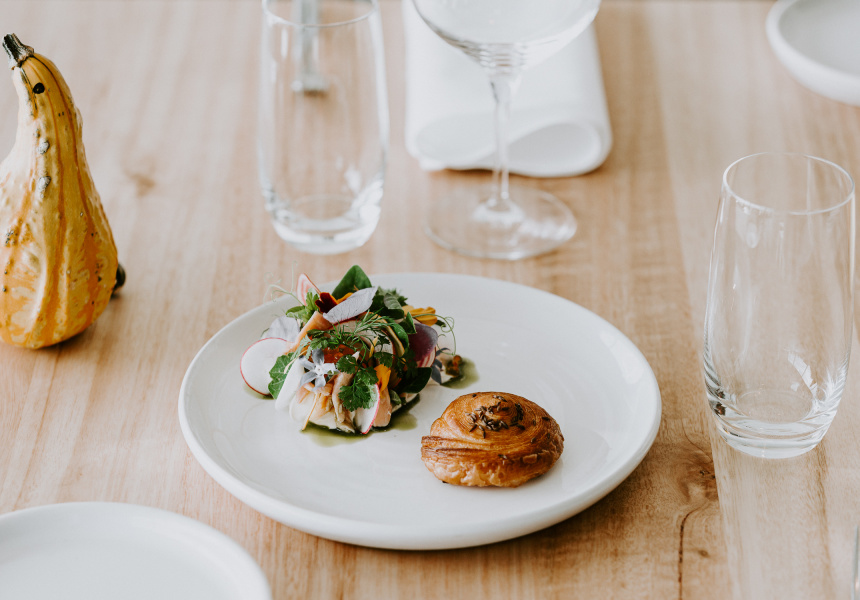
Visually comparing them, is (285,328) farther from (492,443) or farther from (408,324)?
(492,443)

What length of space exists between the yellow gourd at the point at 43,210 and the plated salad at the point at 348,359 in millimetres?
206

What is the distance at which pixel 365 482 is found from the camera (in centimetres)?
73

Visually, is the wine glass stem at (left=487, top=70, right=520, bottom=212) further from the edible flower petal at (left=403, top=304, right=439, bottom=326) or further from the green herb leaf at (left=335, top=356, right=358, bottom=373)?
the green herb leaf at (left=335, top=356, right=358, bottom=373)

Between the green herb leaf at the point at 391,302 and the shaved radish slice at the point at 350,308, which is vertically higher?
the shaved radish slice at the point at 350,308

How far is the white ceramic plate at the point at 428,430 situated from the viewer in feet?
2.19

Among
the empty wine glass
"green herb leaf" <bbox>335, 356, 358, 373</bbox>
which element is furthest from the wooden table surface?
"green herb leaf" <bbox>335, 356, 358, 373</bbox>

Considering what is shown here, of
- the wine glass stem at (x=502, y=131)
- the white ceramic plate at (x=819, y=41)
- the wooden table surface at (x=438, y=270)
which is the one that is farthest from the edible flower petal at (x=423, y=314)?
the white ceramic plate at (x=819, y=41)

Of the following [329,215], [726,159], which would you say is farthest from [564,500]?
[726,159]

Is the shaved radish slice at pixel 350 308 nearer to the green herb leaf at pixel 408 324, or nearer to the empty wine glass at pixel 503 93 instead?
the green herb leaf at pixel 408 324

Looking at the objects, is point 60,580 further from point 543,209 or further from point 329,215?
point 543,209

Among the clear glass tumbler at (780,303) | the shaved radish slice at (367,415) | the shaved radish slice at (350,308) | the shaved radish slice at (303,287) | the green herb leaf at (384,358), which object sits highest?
the clear glass tumbler at (780,303)

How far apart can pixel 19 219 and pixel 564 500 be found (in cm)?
57

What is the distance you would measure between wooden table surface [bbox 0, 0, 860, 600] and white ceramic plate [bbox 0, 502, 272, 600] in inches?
2.5

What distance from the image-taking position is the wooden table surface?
687mm
